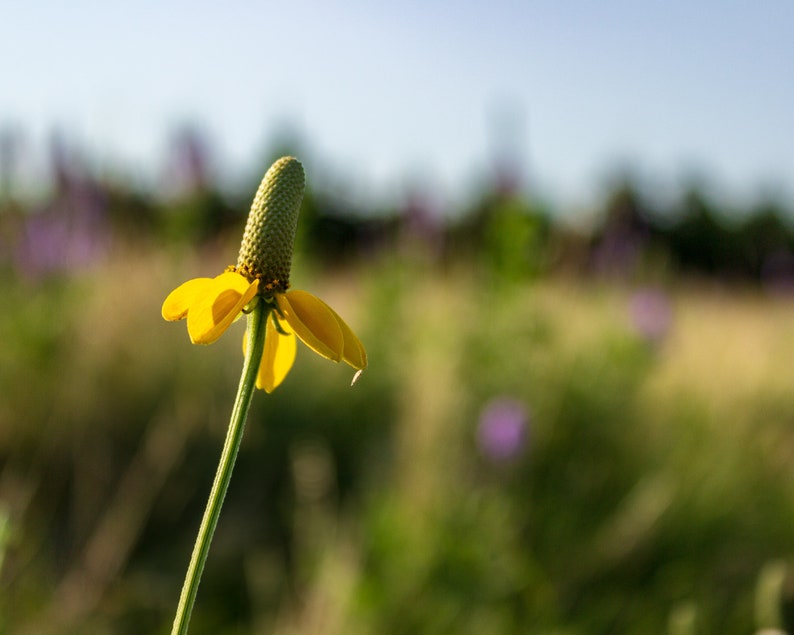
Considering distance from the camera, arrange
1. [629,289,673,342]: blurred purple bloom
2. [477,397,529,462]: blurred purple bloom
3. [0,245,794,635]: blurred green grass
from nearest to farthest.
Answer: [0,245,794,635]: blurred green grass < [477,397,529,462]: blurred purple bloom < [629,289,673,342]: blurred purple bloom

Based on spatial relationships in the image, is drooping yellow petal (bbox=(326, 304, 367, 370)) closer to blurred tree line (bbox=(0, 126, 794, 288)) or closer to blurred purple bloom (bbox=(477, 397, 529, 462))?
blurred purple bloom (bbox=(477, 397, 529, 462))

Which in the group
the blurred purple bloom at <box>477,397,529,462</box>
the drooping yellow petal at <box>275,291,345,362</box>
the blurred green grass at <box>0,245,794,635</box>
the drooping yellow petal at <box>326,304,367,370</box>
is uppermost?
the drooping yellow petal at <box>275,291,345,362</box>

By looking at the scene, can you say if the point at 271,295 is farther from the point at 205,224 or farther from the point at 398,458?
the point at 205,224

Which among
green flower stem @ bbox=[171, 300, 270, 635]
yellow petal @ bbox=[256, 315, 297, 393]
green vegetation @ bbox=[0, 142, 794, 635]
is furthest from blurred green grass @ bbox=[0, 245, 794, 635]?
green flower stem @ bbox=[171, 300, 270, 635]

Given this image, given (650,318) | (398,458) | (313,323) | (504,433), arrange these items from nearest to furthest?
(313,323) → (504,433) → (398,458) → (650,318)

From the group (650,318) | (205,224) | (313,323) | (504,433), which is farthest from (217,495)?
(205,224)

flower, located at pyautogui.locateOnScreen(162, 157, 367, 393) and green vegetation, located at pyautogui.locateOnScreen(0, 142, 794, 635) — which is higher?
flower, located at pyautogui.locateOnScreen(162, 157, 367, 393)

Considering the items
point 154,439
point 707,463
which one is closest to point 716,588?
point 707,463
